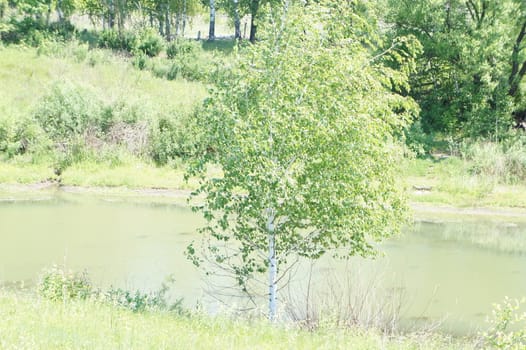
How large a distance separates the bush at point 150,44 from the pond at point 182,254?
1915cm

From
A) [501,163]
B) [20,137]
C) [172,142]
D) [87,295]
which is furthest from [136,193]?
[87,295]

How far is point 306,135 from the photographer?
1053 centimetres

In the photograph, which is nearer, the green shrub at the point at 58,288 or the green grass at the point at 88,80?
the green shrub at the point at 58,288

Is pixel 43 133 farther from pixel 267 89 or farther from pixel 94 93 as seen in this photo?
pixel 267 89

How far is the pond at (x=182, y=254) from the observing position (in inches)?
593

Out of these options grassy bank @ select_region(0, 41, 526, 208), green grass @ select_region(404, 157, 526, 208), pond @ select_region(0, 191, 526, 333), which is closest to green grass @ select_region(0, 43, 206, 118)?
grassy bank @ select_region(0, 41, 526, 208)

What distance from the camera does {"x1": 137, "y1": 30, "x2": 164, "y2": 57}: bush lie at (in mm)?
43000

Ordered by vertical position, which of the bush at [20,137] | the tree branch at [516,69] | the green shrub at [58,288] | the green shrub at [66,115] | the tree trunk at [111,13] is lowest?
the green shrub at [58,288]

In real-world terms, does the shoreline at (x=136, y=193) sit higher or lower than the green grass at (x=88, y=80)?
lower

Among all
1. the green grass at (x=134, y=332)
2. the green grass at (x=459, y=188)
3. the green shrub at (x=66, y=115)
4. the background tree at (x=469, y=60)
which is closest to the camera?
the green grass at (x=134, y=332)

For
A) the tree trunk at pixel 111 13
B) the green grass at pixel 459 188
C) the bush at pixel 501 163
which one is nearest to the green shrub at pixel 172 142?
the green grass at pixel 459 188

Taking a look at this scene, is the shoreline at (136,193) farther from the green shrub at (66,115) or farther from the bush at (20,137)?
the green shrub at (66,115)

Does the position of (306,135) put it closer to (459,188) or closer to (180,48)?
(459,188)

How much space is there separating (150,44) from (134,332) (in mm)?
38175
